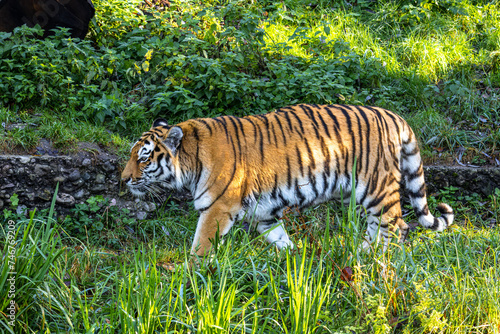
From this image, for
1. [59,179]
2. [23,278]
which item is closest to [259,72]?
[59,179]

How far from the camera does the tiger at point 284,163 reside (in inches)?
154

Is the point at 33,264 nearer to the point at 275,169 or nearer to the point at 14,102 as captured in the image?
the point at 275,169

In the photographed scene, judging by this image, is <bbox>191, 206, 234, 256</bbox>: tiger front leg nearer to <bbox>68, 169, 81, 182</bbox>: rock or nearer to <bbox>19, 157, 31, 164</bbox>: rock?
<bbox>68, 169, 81, 182</bbox>: rock

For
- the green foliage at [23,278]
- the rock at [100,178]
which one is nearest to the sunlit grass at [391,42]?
the rock at [100,178]

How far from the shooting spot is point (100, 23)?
21.6 feet

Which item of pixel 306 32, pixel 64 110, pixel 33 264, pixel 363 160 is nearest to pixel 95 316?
pixel 33 264

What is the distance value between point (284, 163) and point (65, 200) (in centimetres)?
214

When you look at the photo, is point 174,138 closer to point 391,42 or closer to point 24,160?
point 24,160

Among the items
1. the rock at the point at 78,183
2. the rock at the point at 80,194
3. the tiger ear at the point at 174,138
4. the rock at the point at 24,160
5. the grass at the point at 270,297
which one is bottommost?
the rock at the point at 80,194

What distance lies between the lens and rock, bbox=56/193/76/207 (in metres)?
4.75

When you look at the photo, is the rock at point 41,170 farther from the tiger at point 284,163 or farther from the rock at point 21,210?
the tiger at point 284,163

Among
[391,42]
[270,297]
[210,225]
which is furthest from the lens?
[391,42]

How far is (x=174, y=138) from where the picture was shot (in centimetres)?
392

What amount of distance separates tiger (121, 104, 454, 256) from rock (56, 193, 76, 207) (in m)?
1.01
